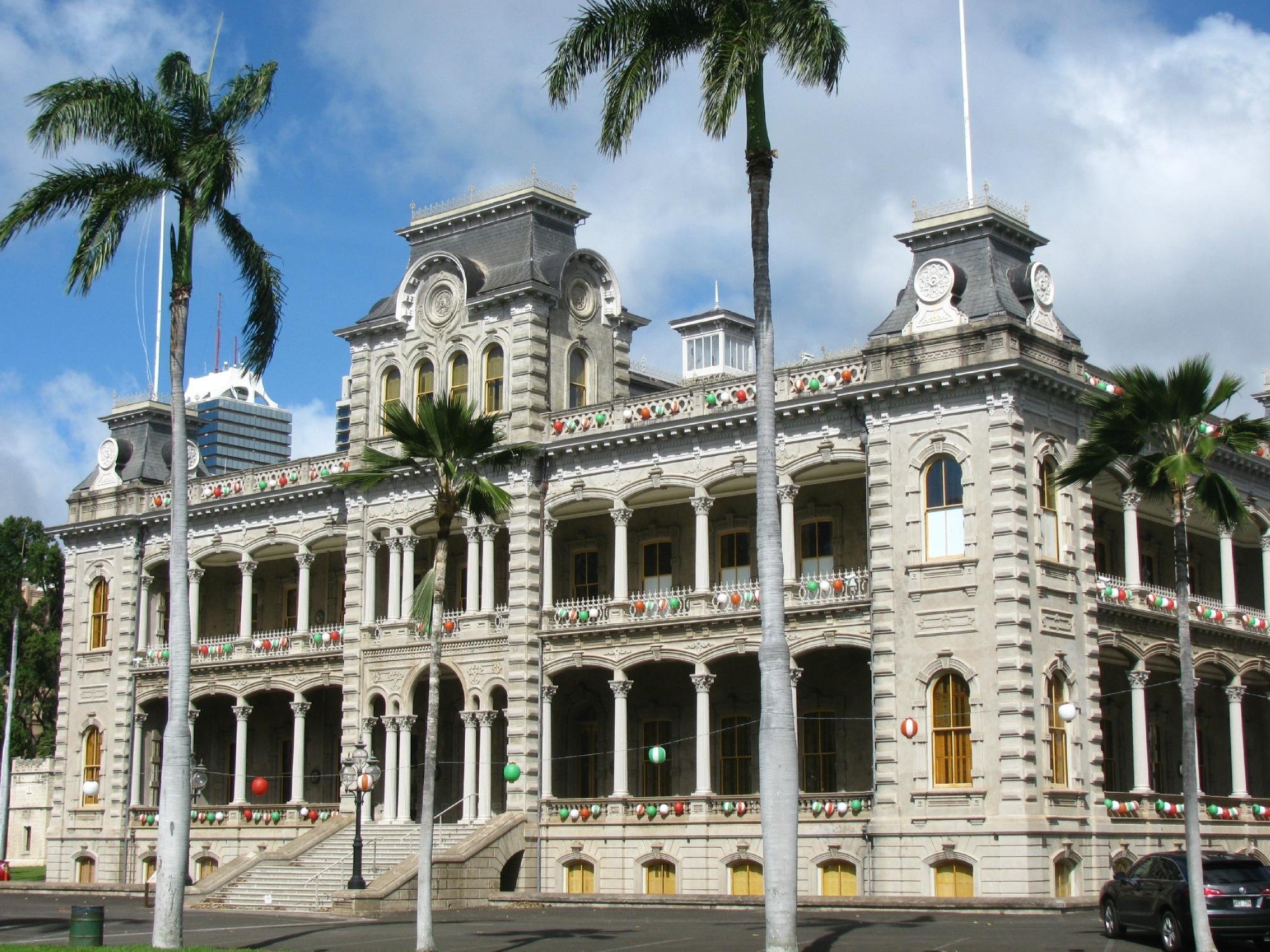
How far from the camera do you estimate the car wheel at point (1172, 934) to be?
2606cm

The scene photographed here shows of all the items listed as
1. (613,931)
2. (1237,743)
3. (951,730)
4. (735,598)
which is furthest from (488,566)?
(1237,743)

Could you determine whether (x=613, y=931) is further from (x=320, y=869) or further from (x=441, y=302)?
(x=441, y=302)

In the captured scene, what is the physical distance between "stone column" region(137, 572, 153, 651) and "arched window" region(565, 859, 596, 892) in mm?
18103

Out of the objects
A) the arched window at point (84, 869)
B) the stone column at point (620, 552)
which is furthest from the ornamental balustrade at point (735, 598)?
the arched window at point (84, 869)

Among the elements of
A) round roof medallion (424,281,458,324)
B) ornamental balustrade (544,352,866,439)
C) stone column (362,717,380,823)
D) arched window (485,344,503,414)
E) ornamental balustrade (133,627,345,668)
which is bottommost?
stone column (362,717,380,823)

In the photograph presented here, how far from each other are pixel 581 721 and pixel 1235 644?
17.3 m

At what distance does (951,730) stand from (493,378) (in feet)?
53.7

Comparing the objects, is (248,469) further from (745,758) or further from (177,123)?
(177,123)

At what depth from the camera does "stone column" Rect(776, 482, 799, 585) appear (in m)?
40.1

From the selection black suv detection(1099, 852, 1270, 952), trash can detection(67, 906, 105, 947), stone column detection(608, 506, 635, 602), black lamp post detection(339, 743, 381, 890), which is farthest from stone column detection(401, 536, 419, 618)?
black suv detection(1099, 852, 1270, 952)

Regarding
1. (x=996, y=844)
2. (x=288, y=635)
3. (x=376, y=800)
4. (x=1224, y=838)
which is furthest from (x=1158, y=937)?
(x=288, y=635)

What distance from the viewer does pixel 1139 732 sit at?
39.5 metres

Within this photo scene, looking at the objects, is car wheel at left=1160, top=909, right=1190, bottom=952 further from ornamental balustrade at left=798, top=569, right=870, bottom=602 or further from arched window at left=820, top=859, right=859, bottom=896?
ornamental balustrade at left=798, top=569, right=870, bottom=602

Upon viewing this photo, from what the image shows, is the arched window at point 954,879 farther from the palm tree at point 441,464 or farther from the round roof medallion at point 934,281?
the round roof medallion at point 934,281
